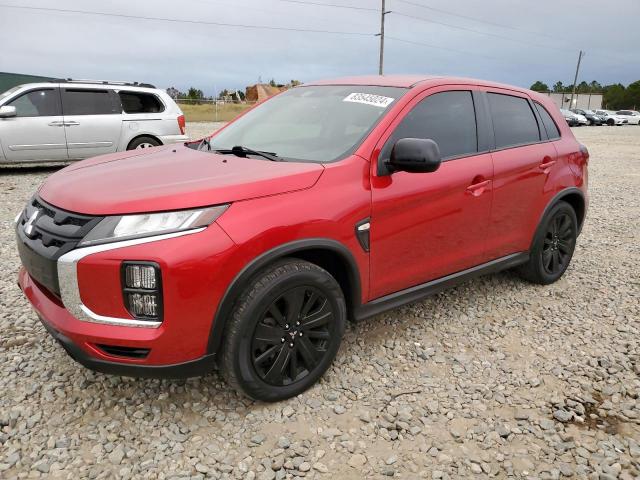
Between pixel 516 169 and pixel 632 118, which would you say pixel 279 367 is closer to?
pixel 516 169

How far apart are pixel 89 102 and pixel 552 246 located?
8.32 meters

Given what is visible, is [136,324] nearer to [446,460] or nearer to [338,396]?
[338,396]

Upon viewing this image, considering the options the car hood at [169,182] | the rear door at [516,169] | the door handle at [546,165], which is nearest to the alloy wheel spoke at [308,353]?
the car hood at [169,182]

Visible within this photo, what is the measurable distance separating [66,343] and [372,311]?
5.34 feet

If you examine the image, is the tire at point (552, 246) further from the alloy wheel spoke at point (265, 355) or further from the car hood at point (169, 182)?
the alloy wheel spoke at point (265, 355)

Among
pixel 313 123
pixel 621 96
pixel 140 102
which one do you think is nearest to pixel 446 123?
pixel 313 123

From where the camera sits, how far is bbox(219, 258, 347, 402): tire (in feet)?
7.80

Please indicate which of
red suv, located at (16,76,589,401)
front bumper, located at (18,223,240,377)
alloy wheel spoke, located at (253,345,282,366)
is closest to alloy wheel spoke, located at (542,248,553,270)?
red suv, located at (16,76,589,401)

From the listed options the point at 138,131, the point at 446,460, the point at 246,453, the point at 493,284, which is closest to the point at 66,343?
the point at 246,453

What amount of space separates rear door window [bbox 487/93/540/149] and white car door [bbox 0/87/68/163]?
7.93 metres

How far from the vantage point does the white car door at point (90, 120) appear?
895cm

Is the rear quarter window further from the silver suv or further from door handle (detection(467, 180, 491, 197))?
door handle (detection(467, 180, 491, 197))

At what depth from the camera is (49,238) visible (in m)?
2.32

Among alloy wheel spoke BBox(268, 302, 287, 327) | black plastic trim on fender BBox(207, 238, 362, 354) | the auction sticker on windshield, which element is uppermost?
the auction sticker on windshield
